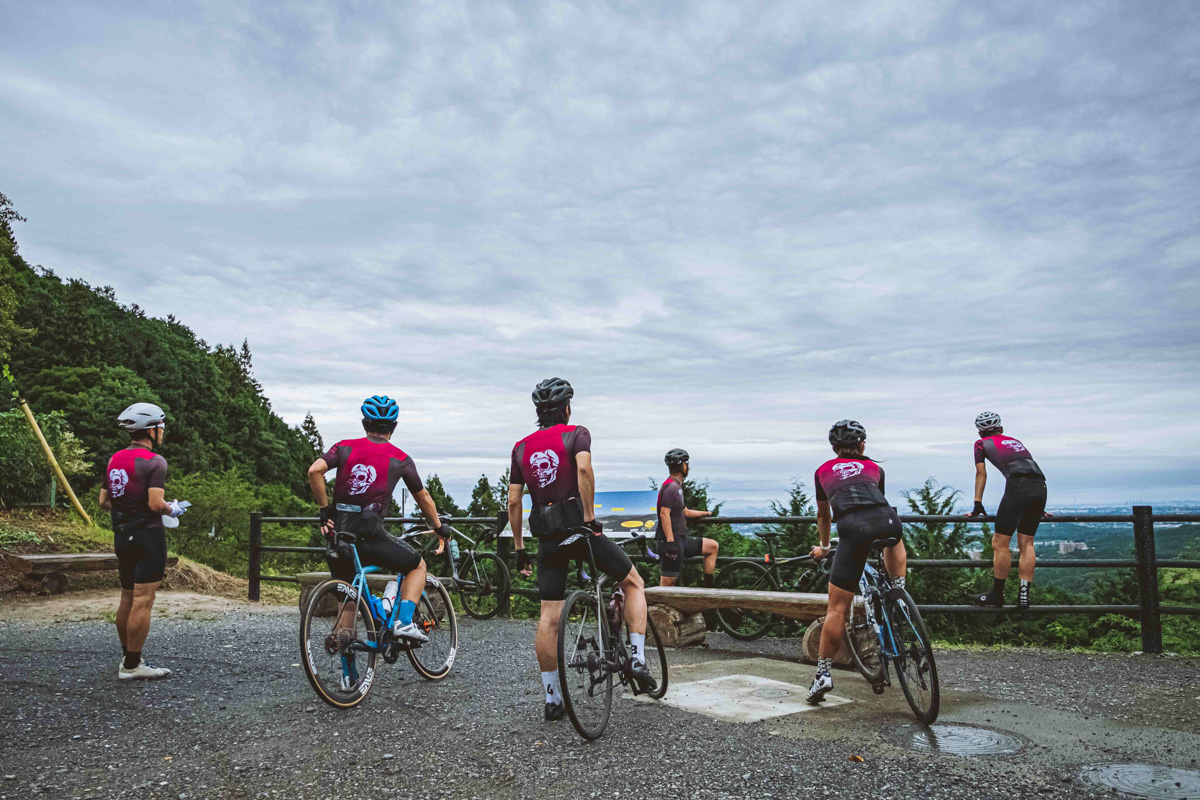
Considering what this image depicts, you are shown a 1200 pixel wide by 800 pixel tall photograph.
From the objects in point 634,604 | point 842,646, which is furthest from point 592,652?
point 842,646

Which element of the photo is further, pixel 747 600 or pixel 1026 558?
pixel 1026 558

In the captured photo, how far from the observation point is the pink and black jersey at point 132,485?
6.15m

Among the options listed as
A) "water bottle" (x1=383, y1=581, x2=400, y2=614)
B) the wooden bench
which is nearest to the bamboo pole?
the wooden bench

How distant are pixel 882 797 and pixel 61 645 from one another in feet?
26.1

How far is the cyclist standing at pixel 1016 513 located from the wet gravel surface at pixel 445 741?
0.77 meters

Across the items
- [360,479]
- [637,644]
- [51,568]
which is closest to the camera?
[637,644]

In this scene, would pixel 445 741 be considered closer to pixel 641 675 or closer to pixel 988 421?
pixel 641 675

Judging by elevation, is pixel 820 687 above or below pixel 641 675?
below

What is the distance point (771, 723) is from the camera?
5152 mm

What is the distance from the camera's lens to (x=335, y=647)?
5.57m

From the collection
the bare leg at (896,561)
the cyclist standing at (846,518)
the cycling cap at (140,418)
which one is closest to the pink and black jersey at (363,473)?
the cycling cap at (140,418)

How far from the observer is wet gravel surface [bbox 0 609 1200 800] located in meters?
4.00

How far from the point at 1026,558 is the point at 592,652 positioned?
16.5 ft

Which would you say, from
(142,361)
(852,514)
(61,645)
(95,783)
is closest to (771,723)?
(852,514)
